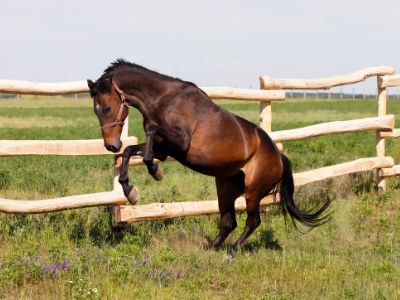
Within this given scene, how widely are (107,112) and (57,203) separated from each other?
162cm

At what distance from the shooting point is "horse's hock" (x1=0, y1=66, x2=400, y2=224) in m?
8.26

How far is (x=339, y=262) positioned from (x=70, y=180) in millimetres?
5875

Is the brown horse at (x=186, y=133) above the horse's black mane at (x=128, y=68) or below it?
below

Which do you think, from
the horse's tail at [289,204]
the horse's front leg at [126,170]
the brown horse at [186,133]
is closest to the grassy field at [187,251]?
the horse's tail at [289,204]

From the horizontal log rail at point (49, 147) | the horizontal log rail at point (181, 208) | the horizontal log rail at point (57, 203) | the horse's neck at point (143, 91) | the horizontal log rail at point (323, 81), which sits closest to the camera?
the horse's neck at point (143, 91)

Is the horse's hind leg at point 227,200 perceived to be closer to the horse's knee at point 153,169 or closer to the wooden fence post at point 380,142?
the horse's knee at point 153,169

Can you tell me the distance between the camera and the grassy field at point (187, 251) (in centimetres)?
613

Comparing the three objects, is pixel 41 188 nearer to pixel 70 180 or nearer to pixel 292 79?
pixel 70 180

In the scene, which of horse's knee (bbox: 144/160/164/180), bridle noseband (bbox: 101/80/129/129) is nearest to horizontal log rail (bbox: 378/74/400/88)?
horse's knee (bbox: 144/160/164/180)

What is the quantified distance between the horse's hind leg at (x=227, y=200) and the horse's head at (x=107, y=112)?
174 centimetres

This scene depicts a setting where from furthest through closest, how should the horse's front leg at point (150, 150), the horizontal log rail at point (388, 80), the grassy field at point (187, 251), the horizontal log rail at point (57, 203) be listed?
the horizontal log rail at point (388, 80) < the horizontal log rail at point (57, 203) < the horse's front leg at point (150, 150) < the grassy field at point (187, 251)

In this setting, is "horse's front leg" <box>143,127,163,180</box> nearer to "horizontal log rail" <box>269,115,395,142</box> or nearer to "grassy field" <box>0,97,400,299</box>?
"grassy field" <box>0,97,400,299</box>

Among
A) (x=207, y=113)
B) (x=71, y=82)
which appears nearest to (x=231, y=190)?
Result: (x=207, y=113)

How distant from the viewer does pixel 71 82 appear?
848 centimetres
